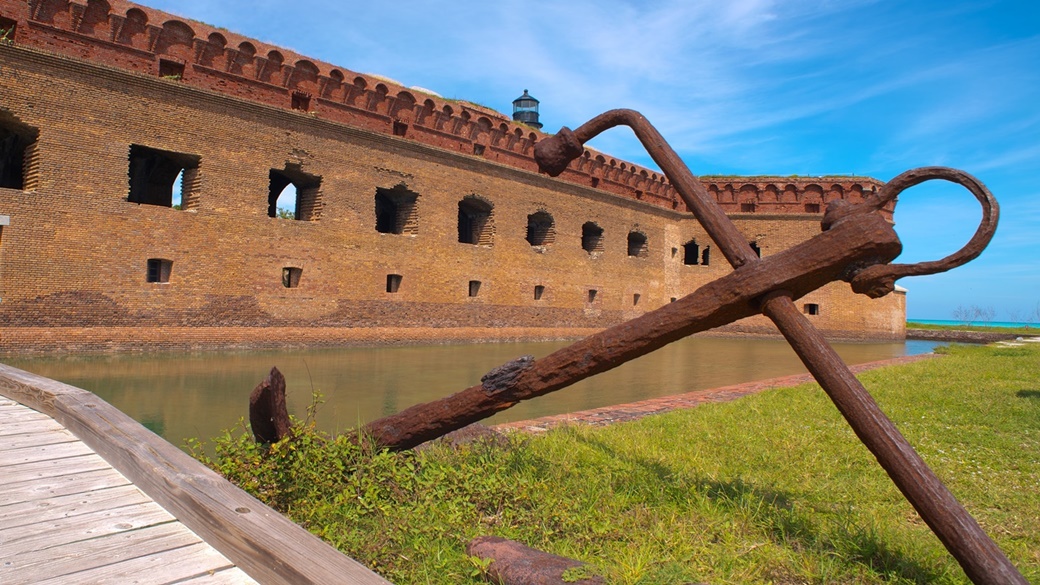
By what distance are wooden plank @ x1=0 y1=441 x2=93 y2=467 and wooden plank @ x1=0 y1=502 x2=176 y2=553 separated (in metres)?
0.90

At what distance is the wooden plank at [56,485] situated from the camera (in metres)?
2.41

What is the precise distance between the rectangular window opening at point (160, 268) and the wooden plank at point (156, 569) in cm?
1183

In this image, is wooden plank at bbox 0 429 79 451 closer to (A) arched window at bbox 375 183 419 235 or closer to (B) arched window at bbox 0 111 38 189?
(B) arched window at bbox 0 111 38 189

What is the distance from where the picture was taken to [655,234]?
25.1m

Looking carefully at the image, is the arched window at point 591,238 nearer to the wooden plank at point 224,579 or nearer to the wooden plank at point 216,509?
the wooden plank at point 216,509

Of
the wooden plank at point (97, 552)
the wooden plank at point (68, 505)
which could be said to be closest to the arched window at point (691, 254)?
the wooden plank at point (68, 505)

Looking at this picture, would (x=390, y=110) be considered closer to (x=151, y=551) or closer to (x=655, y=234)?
(x=655, y=234)

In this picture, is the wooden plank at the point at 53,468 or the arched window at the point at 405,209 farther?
the arched window at the point at 405,209

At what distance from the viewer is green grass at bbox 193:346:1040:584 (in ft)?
7.95

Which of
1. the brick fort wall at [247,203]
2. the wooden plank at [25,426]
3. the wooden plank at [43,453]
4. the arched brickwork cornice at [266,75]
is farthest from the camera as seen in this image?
the arched brickwork cornice at [266,75]

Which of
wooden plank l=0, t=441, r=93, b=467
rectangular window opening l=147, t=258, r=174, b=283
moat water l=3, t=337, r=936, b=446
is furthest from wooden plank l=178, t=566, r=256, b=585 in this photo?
rectangular window opening l=147, t=258, r=174, b=283

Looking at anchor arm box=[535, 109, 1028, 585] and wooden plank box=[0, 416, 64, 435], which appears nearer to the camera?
anchor arm box=[535, 109, 1028, 585]

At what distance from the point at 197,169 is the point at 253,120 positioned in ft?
5.37

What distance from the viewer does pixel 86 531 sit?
6.88ft
